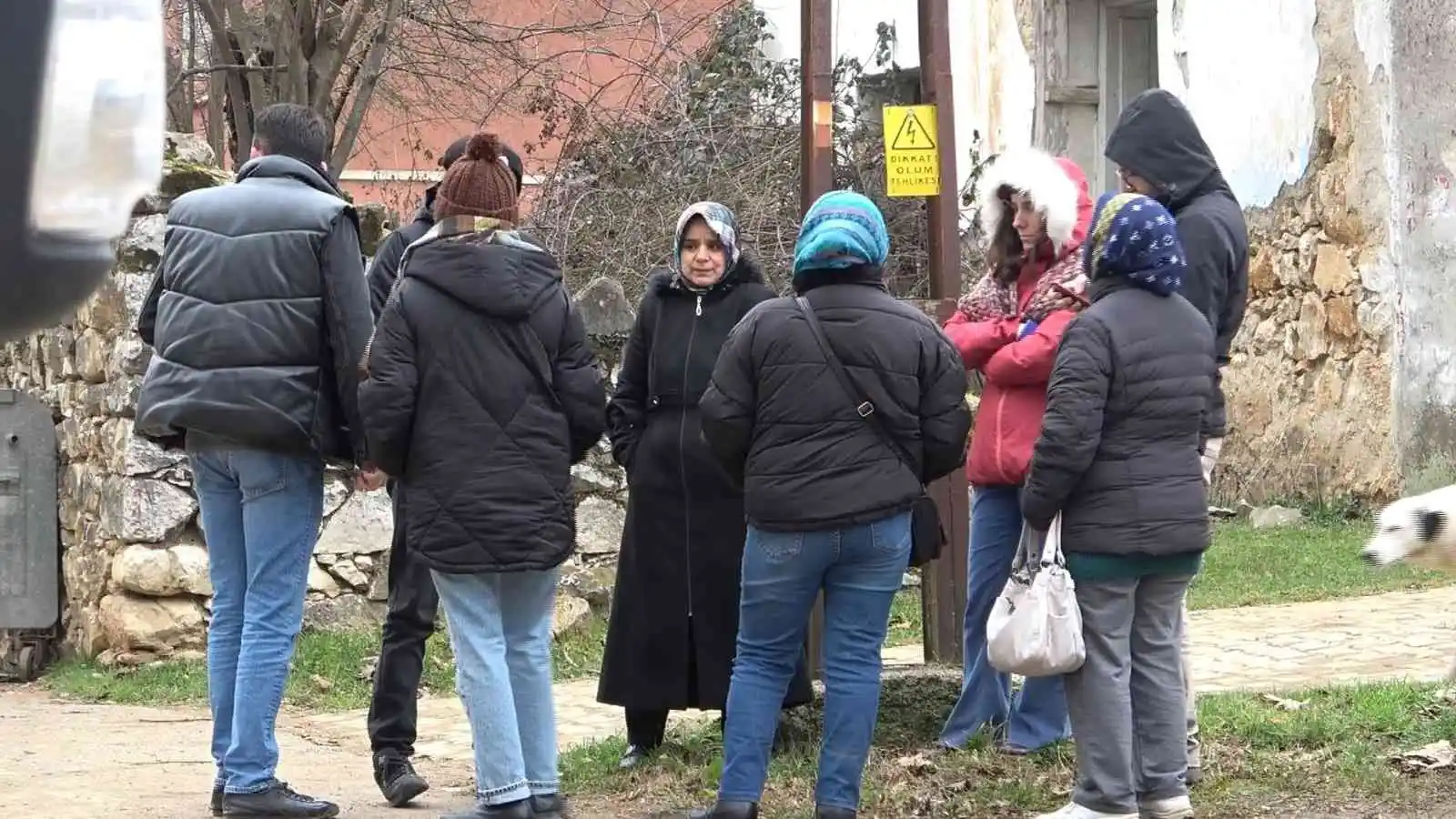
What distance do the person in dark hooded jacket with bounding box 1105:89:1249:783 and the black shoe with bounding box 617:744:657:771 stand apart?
1.62 meters

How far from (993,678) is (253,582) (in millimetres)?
2161

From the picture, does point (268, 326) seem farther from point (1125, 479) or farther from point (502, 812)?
point (1125, 479)

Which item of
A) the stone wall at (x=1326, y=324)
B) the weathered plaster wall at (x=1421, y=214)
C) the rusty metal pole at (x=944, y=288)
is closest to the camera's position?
the rusty metal pole at (x=944, y=288)

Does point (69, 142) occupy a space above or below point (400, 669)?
above

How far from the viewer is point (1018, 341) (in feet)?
17.5

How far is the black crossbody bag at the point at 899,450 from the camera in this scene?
189 inches

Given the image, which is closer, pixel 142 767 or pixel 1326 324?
pixel 142 767

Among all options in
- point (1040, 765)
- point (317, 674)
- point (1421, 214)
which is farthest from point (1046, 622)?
point (1421, 214)

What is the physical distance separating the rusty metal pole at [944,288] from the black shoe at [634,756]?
1.23 m

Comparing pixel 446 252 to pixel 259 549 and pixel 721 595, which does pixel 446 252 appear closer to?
pixel 259 549

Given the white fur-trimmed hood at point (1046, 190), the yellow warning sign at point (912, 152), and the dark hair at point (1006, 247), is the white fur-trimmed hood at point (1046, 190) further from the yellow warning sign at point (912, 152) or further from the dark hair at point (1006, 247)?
the yellow warning sign at point (912, 152)

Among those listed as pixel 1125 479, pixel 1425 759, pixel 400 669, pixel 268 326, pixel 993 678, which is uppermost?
pixel 268 326

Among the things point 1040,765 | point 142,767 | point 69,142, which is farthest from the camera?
point 142,767

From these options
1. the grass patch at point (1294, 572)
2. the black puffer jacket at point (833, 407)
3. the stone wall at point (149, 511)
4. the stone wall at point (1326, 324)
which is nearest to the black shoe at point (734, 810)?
the black puffer jacket at point (833, 407)
